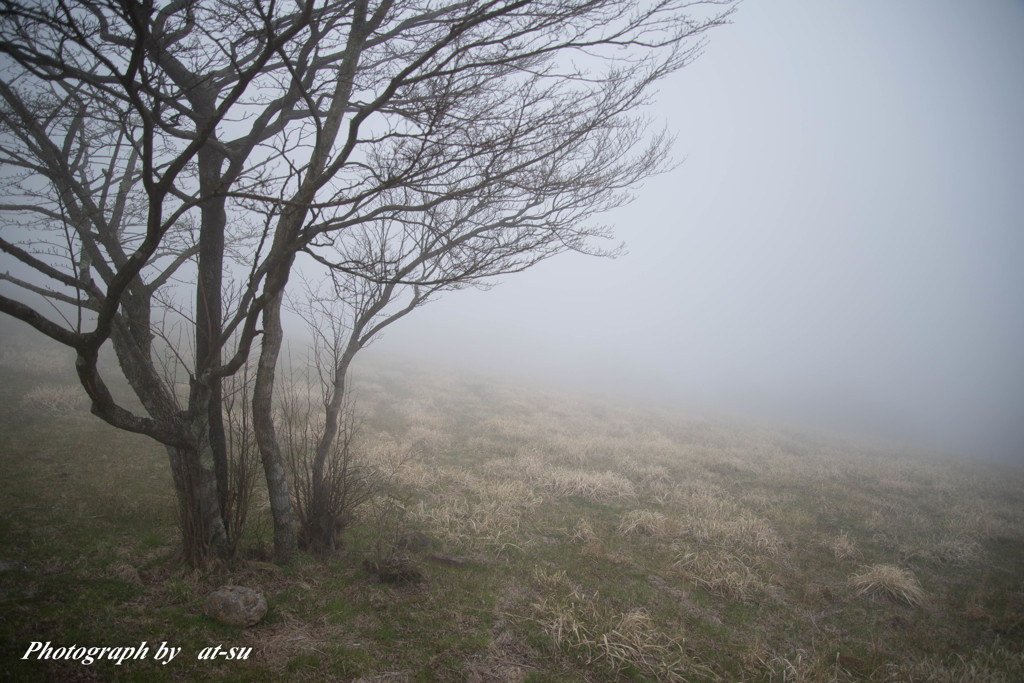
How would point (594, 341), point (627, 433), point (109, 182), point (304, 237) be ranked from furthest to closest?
point (594, 341) → point (627, 433) → point (109, 182) → point (304, 237)

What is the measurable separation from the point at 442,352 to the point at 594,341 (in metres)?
32.8

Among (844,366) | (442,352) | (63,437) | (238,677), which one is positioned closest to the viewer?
(238,677)

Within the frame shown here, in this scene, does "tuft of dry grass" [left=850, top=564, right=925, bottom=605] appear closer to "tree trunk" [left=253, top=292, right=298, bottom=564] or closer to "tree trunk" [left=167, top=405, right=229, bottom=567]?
"tree trunk" [left=253, top=292, right=298, bottom=564]

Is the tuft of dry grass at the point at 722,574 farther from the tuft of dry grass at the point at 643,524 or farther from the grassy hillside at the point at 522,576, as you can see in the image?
the tuft of dry grass at the point at 643,524

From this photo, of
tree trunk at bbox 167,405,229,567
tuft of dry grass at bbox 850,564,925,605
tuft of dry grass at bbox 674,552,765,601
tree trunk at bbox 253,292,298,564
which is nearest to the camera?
tree trunk at bbox 167,405,229,567

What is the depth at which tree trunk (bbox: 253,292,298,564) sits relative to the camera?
14.1ft

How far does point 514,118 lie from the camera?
12.9ft

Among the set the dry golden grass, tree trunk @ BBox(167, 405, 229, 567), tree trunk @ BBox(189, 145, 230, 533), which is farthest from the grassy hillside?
tree trunk @ BBox(189, 145, 230, 533)

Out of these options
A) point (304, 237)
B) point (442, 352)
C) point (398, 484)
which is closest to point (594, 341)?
point (442, 352)

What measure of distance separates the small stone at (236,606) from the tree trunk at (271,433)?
35.8 inches

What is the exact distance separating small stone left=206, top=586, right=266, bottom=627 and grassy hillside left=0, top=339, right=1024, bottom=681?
0.11 meters

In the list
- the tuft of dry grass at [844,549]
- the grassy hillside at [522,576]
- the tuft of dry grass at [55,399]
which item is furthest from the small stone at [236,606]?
the tuft of dry grass at [55,399]

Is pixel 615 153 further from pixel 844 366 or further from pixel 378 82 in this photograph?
pixel 844 366

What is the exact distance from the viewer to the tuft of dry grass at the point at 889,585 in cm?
588
